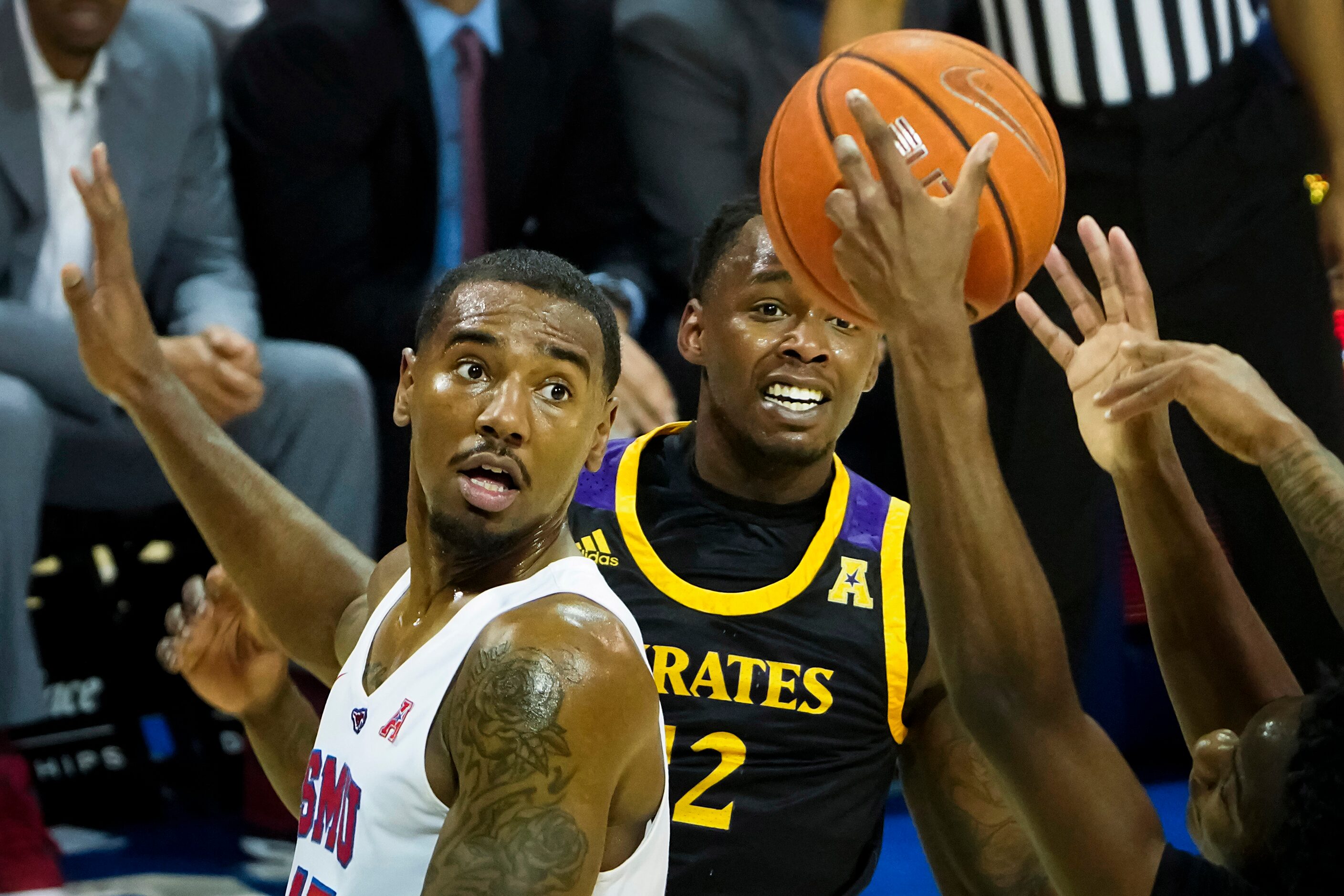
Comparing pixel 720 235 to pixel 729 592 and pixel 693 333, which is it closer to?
pixel 693 333

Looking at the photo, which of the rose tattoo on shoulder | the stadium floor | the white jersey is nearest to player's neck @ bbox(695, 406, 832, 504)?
the white jersey

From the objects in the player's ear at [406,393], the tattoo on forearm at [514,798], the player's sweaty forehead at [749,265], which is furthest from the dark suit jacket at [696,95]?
the tattoo on forearm at [514,798]

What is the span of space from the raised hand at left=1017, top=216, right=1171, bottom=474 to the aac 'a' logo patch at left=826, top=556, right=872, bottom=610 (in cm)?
46

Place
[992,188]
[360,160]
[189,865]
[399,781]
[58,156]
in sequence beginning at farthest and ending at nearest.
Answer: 1. [360,160]
2. [58,156]
3. [189,865]
4. [992,188]
5. [399,781]

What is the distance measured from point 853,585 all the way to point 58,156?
2.75 metres

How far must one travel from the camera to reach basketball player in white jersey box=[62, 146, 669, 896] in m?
1.52

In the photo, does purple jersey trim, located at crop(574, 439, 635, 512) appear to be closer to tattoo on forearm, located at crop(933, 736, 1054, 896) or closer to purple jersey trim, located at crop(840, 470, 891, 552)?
purple jersey trim, located at crop(840, 470, 891, 552)

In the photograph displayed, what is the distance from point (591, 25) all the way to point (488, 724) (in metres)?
3.51

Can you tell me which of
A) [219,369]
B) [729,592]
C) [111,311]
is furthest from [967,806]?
[219,369]

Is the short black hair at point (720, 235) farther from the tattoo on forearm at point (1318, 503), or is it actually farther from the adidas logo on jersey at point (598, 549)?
the tattoo on forearm at point (1318, 503)

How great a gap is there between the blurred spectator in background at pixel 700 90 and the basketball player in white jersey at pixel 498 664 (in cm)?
269

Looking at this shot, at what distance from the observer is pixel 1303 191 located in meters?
4.75

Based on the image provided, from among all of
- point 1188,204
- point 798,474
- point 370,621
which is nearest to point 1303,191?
point 1188,204

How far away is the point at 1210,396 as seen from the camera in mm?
2520
